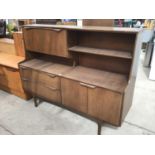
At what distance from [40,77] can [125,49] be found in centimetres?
119

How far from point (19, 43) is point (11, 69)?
0.47 metres

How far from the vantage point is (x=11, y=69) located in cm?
253

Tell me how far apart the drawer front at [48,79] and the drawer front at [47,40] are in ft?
1.01

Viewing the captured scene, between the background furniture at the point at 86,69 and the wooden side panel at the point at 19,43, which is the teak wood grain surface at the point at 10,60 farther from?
the background furniture at the point at 86,69

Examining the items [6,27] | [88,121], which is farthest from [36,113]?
[6,27]

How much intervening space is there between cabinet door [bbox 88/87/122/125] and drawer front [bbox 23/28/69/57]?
2.14ft

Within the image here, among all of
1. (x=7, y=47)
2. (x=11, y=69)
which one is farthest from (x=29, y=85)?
(x=7, y=47)

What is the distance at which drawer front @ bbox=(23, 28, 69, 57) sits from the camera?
6.34 ft

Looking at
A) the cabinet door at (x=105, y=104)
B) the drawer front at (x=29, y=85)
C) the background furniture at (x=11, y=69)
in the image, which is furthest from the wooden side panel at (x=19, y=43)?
the cabinet door at (x=105, y=104)

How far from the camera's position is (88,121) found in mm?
2174

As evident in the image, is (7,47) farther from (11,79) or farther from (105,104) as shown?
(105,104)

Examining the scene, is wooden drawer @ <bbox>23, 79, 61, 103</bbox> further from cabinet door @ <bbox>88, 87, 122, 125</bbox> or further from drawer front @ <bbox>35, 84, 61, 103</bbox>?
cabinet door @ <bbox>88, 87, 122, 125</bbox>

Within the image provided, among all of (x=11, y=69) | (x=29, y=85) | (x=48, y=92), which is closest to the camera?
(x=48, y=92)

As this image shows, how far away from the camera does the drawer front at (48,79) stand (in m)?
2.02
